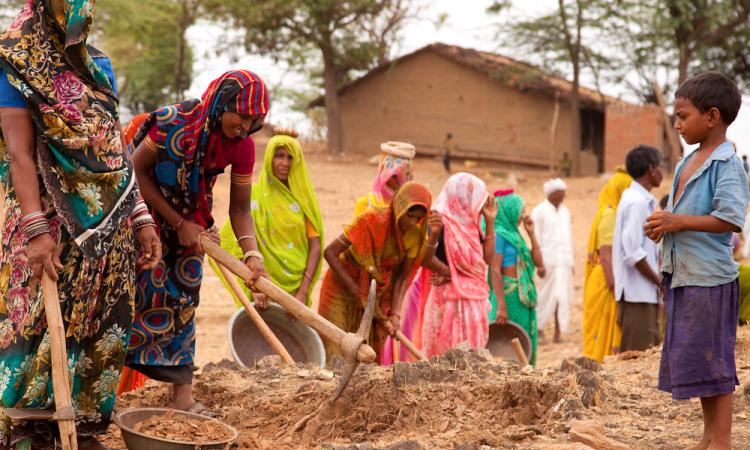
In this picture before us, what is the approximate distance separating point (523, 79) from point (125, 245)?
78.8 ft

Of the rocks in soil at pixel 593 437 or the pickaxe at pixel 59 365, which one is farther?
the rocks in soil at pixel 593 437

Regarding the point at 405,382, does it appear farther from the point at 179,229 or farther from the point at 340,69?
the point at 340,69

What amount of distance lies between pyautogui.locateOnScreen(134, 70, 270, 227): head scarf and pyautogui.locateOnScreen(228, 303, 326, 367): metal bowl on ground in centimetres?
181

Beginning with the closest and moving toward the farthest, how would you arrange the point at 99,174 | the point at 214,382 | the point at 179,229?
the point at 99,174 → the point at 179,229 → the point at 214,382

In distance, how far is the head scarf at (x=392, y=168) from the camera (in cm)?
783

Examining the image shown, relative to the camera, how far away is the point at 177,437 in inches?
167

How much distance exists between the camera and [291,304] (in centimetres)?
439

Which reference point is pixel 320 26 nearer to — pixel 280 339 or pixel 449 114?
pixel 449 114

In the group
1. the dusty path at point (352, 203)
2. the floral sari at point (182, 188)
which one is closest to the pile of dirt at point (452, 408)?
the floral sari at point (182, 188)

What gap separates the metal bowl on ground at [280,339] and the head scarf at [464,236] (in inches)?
52.4

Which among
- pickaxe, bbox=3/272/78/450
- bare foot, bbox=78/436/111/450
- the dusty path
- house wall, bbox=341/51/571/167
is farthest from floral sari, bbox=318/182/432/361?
house wall, bbox=341/51/571/167

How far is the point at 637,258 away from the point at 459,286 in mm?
1363

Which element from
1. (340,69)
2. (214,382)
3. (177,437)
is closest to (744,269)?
(214,382)

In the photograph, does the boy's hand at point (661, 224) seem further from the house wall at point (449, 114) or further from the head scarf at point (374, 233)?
the house wall at point (449, 114)
